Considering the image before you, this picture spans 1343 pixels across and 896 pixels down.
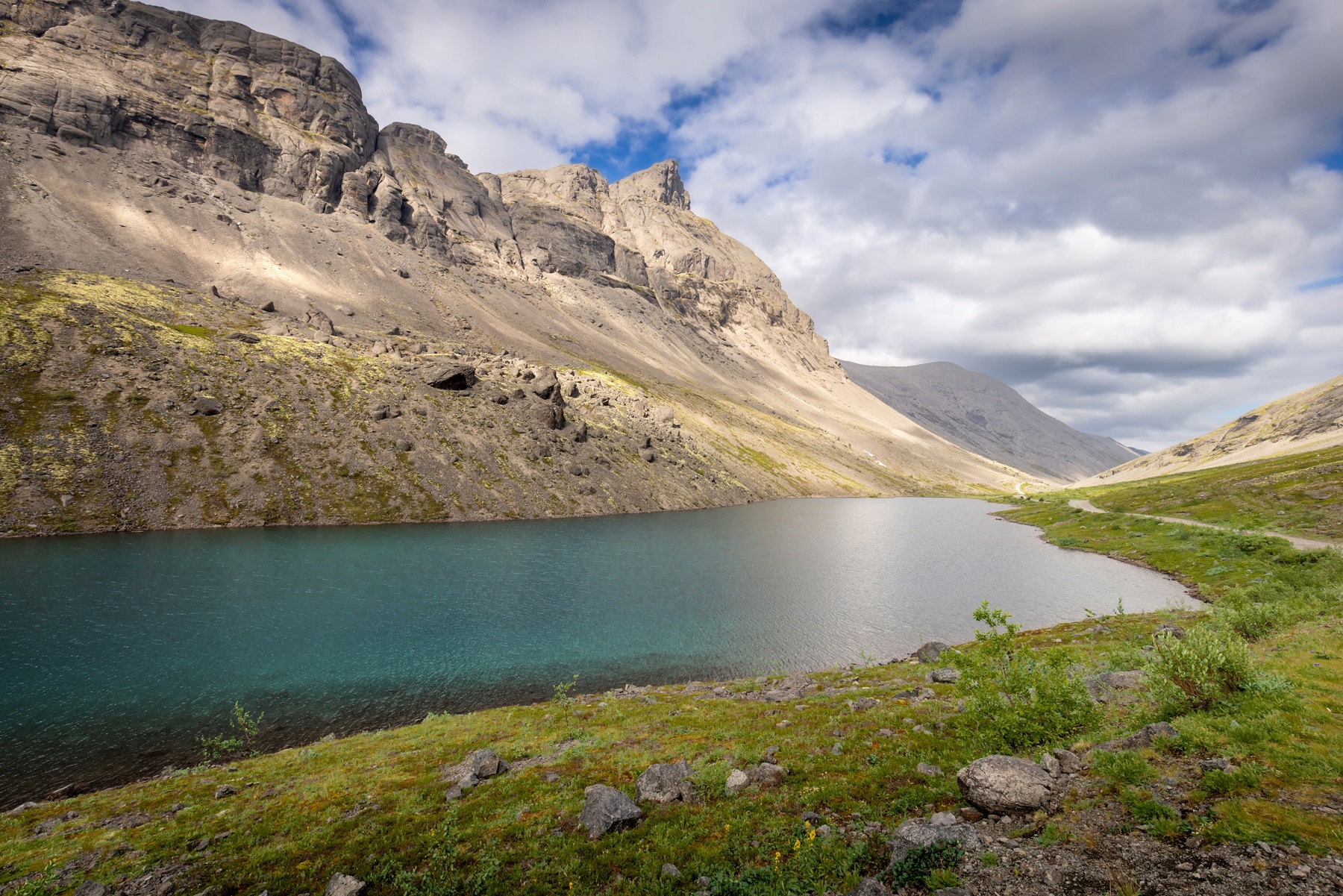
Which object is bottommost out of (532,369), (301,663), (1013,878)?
(301,663)

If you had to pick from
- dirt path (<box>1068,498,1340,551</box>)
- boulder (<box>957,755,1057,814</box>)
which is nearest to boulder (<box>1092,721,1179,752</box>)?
boulder (<box>957,755,1057,814</box>)

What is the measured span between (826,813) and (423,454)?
104 metres

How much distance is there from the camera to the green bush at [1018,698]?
1347 centimetres

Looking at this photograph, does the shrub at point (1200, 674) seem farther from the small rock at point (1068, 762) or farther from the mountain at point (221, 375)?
the mountain at point (221, 375)

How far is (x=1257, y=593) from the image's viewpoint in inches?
1375

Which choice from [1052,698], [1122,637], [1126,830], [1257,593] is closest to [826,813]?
[1126,830]

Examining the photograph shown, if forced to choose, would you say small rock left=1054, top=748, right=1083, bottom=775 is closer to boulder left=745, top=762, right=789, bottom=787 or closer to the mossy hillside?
boulder left=745, top=762, right=789, bottom=787

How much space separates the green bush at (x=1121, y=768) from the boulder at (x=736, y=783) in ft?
26.1

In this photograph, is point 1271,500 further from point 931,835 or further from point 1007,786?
point 931,835

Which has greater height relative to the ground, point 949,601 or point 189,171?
point 189,171

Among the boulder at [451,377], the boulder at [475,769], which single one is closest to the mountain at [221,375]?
the boulder at [451,377]

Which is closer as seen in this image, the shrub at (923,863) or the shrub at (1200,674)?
the shrub at (923,863)

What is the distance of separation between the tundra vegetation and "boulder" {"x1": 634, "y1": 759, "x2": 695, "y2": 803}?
27 cm

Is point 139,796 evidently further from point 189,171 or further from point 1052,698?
point 189,171
